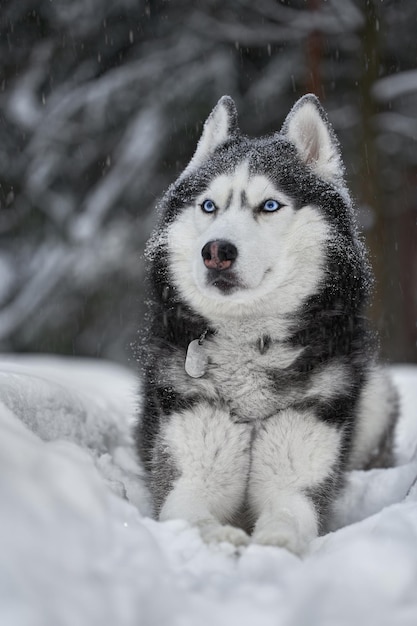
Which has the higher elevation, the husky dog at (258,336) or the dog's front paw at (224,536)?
the husky dog at (258,336)

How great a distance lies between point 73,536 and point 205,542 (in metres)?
0.56

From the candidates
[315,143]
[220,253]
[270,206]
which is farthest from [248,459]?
[315,143]

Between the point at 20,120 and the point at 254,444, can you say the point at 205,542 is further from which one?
the point at 20,120

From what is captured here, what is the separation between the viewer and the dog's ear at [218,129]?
3.40 metres

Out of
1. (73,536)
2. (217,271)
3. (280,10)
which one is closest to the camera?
(73,536)

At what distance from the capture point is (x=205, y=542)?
2033mm

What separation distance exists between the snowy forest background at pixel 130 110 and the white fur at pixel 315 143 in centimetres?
494

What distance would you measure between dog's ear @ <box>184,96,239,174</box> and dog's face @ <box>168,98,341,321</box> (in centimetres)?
39

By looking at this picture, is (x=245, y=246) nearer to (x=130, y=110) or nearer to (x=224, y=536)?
(x=224, y=536)

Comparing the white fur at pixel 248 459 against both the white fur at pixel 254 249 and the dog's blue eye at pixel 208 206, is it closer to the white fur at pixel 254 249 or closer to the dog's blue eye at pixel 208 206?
the white fur at pixel 254 249

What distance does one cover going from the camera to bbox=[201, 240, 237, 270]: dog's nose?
8.54ft

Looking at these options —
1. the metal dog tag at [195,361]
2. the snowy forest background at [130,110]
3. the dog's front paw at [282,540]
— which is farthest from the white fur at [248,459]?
the snowy forest background at [130,110]

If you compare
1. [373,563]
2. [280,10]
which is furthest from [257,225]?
[280,10]

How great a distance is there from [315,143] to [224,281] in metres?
0.94
